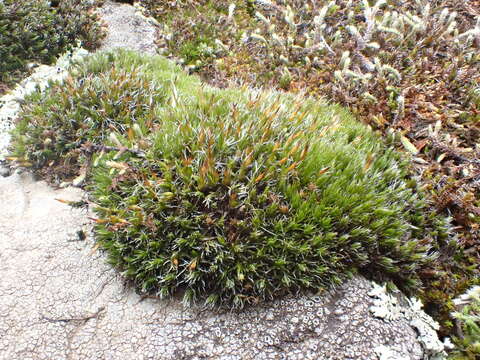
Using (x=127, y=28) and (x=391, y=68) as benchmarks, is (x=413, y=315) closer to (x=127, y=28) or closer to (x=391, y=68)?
(x=391, y=68)

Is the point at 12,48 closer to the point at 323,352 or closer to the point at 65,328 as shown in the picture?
the point at 65,328

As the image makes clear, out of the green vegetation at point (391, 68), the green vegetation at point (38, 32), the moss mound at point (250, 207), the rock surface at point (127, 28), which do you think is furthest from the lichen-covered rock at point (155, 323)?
the rock surface at point (127, 28)

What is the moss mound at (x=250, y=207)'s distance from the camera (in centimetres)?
299

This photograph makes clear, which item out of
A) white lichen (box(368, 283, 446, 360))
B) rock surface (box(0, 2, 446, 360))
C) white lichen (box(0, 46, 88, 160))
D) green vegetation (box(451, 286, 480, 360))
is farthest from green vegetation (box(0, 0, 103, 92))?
green vegetation (box(451, 286, 480, 360))

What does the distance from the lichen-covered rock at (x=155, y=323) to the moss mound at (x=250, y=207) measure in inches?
6.5

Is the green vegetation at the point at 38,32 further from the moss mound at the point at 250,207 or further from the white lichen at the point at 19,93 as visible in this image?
the moss mound at the point at 250,207

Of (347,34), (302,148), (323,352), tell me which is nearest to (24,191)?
(302,148)

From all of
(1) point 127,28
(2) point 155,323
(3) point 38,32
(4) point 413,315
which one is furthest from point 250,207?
(1) point 127,28

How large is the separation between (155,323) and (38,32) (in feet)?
16.7

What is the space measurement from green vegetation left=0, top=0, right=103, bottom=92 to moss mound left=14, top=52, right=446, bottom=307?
3.04 metres

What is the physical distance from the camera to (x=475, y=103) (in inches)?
180

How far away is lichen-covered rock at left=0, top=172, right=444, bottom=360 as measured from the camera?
280cm

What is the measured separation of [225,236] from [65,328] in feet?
4.73

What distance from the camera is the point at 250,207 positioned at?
307 centimetres
